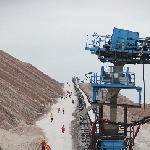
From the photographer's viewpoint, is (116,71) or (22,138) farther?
(22,138)

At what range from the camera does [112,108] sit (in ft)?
75.6

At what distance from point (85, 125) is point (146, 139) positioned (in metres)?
16.4

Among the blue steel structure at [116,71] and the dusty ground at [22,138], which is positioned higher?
the blue steel structure at [116,71]

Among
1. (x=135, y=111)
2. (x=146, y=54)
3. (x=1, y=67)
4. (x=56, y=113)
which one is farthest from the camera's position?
(x=135, y=111)

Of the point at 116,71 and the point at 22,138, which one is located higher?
the point at 116,71

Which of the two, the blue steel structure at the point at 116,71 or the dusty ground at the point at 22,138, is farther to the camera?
the dusty ground at the point at 22,138

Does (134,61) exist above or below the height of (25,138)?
above

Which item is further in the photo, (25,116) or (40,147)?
(25,116)

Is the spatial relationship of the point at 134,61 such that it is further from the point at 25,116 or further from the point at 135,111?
the point at 135,111

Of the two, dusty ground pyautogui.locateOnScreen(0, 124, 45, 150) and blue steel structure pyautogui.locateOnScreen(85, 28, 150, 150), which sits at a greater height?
blue steel structure pyautogui.locateOnScreen(85, 28, 150, 150)

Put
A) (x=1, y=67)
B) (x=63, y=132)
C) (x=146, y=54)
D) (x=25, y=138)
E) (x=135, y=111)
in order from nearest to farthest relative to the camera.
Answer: (x=146, y=54)
(x=25, y=138)
(x=63, y=132)
(x=1, y=67)
(x=135, y=111)

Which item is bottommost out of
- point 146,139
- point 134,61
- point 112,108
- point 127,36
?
point 146,139

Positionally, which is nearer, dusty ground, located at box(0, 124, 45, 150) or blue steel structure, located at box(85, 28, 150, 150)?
blue steel structure, located at box(85, 28, 150, 150)

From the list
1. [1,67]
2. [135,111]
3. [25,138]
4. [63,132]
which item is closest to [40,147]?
[25,138]
